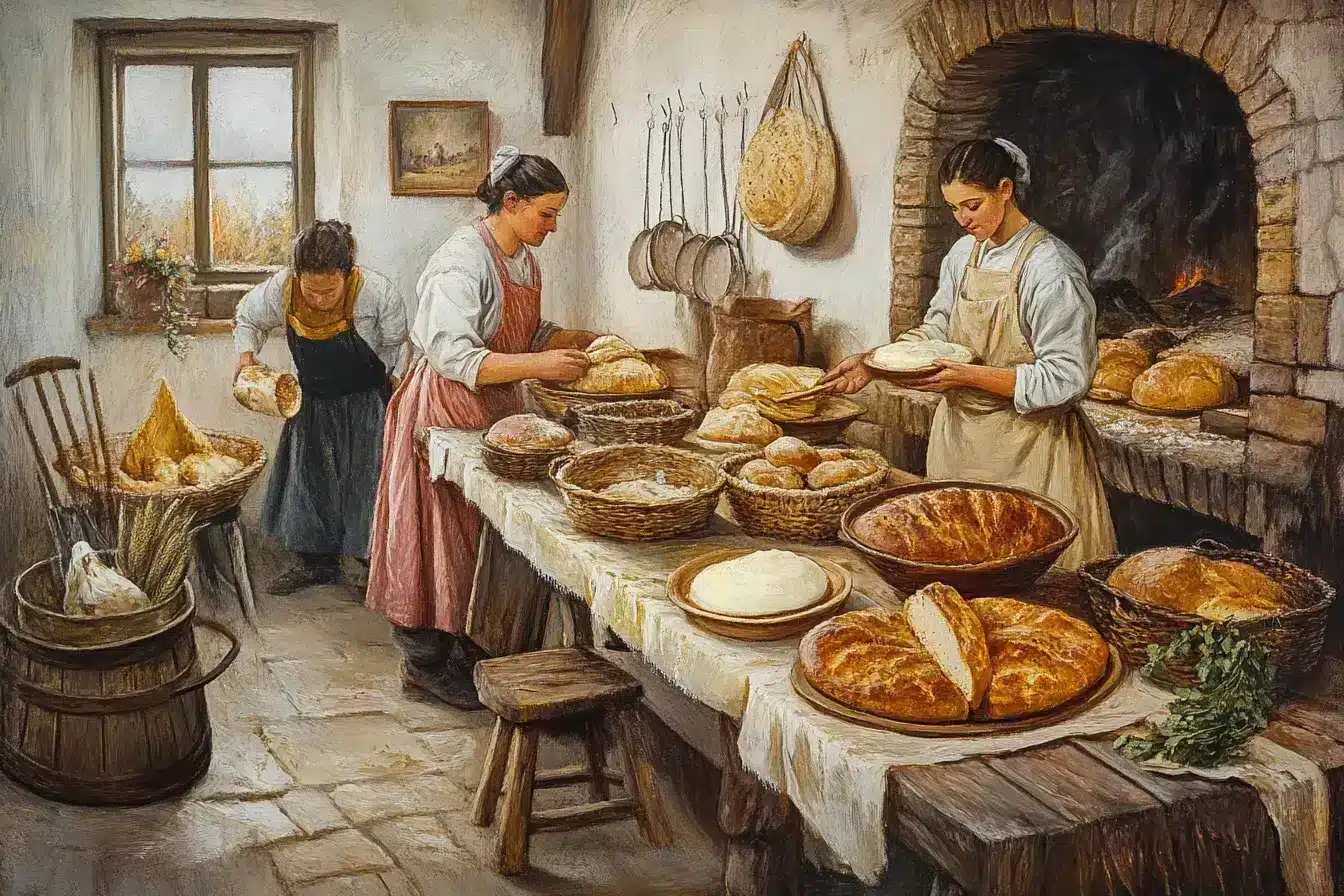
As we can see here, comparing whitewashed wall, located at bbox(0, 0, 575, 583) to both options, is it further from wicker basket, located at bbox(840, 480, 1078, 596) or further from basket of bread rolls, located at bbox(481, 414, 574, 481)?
wicker basket, located at bbox(840, 480, 1078, 596)

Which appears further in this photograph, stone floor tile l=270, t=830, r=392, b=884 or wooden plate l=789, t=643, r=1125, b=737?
stone floor tile l=270, t=830, r=392, b=884

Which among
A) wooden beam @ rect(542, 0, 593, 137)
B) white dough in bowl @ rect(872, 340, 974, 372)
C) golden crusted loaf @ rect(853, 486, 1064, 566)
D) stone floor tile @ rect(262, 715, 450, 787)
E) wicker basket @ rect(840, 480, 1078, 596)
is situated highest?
wooden beam @ rect(542, 0, 593, 137)

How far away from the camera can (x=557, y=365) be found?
3627 millimetres

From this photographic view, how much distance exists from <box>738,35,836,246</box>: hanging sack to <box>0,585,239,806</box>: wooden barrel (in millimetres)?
2182

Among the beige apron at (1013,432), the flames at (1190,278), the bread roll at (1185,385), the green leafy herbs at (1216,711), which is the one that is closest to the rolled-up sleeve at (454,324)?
the beige apron at (1013,432)

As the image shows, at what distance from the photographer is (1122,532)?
276 cm

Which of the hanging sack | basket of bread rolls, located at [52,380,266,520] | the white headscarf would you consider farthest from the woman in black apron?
the white headscarf

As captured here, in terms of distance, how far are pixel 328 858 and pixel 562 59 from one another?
12.0ft

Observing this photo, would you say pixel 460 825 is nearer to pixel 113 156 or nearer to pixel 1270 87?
pixel 113 156

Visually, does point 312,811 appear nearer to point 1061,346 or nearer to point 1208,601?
point 1061,346

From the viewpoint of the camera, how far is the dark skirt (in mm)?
5168

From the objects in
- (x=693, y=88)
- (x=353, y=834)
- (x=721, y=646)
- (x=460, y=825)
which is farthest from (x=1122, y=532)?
(x=693, y=88)

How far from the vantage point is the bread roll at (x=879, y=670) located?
1.75 meters

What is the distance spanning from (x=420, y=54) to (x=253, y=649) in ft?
8.20
